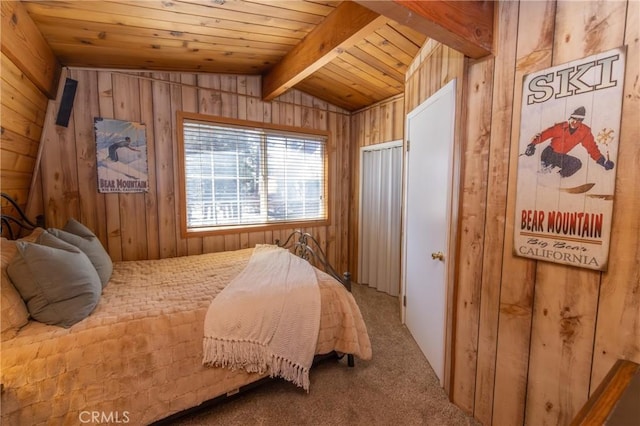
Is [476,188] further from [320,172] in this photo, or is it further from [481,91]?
[320,172]

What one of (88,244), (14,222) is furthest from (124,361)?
(14,222)

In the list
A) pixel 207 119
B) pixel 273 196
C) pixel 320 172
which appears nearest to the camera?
pixel 207 119

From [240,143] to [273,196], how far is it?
0.75 meters

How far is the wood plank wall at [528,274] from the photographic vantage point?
113 cm

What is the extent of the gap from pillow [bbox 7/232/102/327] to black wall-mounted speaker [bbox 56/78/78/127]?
1431 mm

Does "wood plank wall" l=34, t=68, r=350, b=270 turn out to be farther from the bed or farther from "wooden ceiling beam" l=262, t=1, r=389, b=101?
the bed

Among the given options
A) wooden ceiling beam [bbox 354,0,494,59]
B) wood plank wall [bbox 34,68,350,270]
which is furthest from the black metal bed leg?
wooden ceiling beam [bbox 354,0,494,59]

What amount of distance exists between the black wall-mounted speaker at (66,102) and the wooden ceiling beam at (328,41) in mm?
1736

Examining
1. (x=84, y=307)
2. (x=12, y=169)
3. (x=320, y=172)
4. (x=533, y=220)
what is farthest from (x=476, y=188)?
(x=12, y=169)

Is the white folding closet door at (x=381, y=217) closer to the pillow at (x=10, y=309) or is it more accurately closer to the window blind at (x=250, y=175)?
the window blind at (x=250, y=175)

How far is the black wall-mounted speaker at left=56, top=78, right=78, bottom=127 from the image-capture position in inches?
91.6

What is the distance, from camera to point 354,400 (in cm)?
182

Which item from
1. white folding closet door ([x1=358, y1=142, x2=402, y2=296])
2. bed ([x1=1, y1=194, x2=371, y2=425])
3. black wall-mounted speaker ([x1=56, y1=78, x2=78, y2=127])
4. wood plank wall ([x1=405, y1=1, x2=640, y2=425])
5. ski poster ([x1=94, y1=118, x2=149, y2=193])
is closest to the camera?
wood plank wall ([x1=405, y1=1, x2=640, y2=425])

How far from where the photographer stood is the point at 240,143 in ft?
10.7
